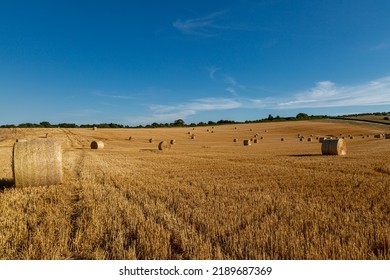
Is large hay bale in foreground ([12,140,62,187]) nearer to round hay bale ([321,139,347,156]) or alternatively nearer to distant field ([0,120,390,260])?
distant field ([0,120,390,260])

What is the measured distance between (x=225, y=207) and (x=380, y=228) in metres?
2.93

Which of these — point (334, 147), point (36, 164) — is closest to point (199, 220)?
point (36, 164)

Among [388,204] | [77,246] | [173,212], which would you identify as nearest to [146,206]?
[173,212]

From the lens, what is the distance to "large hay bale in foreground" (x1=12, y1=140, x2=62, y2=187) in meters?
10.1

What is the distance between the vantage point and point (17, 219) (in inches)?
252

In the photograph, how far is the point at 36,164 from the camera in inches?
408

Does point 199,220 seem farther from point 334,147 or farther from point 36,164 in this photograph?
Result: point 334,147

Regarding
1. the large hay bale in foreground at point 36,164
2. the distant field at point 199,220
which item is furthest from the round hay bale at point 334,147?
the large hay bale in foreground at point 36,164

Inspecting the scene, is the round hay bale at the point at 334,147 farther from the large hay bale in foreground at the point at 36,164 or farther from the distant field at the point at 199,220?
the large hay bale in foreground at the point at 36,164

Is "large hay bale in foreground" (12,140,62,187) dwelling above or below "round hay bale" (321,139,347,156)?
above

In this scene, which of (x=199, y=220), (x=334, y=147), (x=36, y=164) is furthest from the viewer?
(x=334, y=147)

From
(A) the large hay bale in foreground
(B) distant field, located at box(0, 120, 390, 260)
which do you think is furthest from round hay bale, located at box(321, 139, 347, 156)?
(A) the large hay bale in foreground

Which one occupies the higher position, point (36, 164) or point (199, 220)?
point (36, 164)

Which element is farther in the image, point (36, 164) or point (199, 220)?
point (36, 164)
